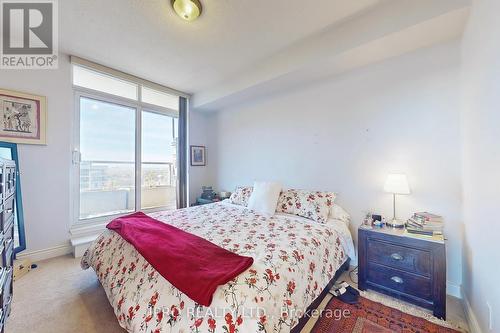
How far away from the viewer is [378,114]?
237 cm

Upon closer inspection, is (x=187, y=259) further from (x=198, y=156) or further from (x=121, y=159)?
(x=198, y=156)

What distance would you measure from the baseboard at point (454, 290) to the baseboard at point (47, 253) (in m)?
4.47

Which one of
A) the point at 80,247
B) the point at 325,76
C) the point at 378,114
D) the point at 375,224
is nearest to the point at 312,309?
the point at 375,224

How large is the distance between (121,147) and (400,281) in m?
4.06

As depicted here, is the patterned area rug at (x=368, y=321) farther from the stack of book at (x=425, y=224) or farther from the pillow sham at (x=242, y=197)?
the pillow sham at (x=242, y=197)

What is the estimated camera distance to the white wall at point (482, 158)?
3.82 ft

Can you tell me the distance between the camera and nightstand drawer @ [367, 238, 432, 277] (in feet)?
5.72

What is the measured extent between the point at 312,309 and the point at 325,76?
2.59 metres

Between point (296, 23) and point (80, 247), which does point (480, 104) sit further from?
point (80, 247)

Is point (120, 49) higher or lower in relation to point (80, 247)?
higher

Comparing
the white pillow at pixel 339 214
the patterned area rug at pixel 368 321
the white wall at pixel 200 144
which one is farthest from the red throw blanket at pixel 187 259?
the white wall at pixel 200 144

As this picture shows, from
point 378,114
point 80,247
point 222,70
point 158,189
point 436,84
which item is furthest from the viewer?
point 158,189

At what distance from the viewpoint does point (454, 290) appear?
1934 mm

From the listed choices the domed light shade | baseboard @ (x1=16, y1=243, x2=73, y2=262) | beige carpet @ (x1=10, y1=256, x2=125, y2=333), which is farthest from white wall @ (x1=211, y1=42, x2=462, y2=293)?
baseboard @ (x1=16, y1=243, x2=73, y2=262)
